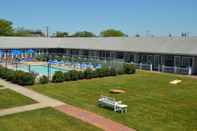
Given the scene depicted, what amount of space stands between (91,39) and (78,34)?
2623 inches

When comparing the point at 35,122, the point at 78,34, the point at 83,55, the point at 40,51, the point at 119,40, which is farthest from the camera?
the point at 78,34

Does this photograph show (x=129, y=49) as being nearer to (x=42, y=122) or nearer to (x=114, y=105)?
(x=114, y=105)

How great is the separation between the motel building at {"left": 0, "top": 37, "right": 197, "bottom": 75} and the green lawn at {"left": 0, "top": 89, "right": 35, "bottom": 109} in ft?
65.3

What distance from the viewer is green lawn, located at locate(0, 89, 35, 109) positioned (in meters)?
16.4

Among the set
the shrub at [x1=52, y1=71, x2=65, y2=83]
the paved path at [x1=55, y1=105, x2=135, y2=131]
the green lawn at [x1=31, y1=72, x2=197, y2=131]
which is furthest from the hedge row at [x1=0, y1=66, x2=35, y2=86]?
the paved path at [x1=55, y1=105, x2=135, y2=131]

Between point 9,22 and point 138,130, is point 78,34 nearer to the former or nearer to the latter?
point 9,22

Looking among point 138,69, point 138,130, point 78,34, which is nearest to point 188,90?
point 138,130

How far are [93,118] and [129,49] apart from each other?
85.6ft

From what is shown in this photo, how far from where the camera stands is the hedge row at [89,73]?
2516 cm

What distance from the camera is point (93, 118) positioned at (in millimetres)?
13734

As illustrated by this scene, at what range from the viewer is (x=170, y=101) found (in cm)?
1767

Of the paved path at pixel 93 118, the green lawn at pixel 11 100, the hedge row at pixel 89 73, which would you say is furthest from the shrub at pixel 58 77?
the paved path at pixel 93 118

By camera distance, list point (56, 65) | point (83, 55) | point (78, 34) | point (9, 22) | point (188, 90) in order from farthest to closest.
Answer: point (78, 34) < point (9, 22) < point (83, 55) < point (56, 65) < point (188, 90)

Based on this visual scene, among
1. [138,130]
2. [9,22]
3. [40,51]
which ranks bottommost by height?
[138,130]
